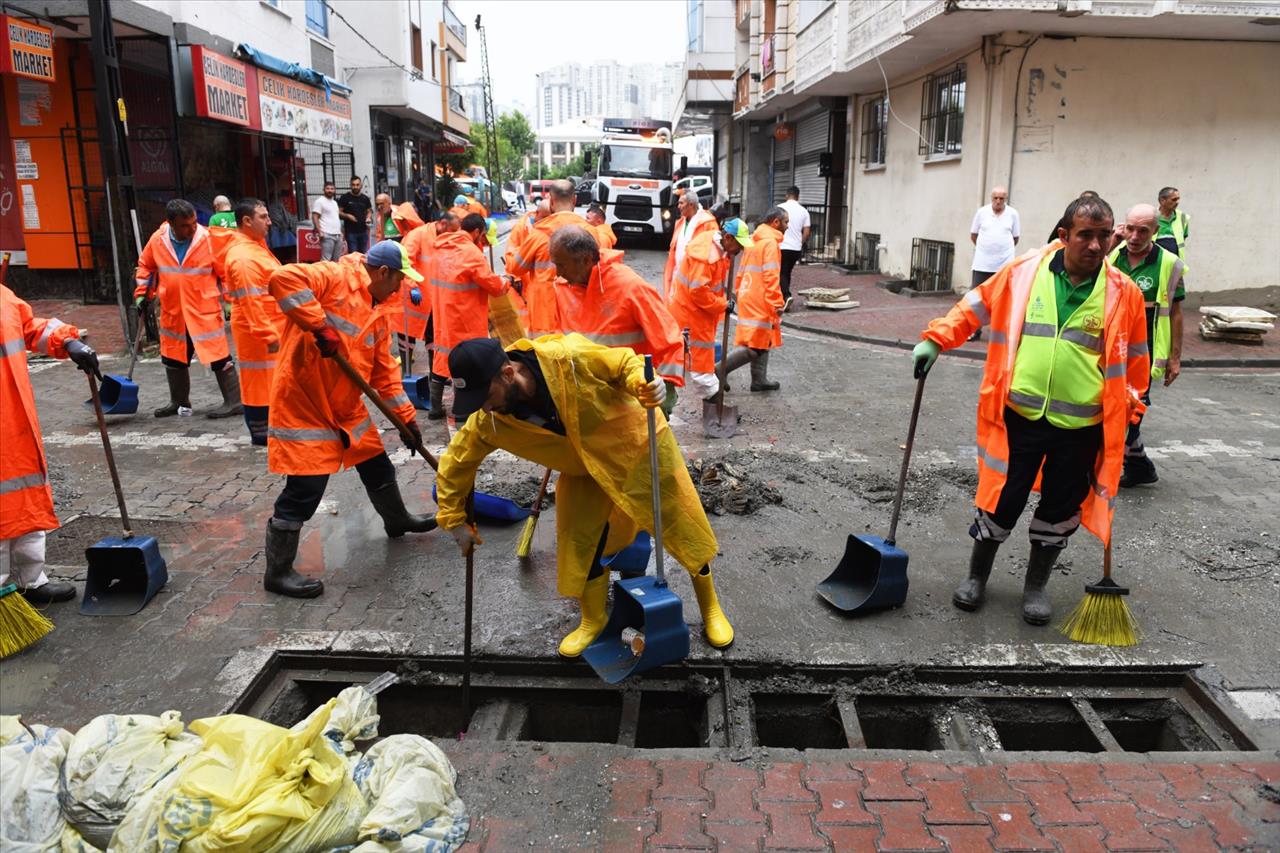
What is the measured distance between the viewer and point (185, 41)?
13328 mm

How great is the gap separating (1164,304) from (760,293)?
3.28 metres

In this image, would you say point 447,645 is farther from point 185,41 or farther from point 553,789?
point 185,41

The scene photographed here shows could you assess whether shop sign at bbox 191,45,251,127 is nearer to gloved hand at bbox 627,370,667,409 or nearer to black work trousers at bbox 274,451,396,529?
black work trousers at bbox 274,451,396,529

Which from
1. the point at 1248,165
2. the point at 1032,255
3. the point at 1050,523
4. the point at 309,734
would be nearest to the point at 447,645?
the point at 309,734

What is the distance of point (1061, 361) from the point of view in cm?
391

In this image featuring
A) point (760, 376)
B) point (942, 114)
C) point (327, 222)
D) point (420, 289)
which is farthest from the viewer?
point (327, 222)

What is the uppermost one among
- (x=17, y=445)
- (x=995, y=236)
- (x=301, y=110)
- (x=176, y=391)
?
(x=301, y=110)

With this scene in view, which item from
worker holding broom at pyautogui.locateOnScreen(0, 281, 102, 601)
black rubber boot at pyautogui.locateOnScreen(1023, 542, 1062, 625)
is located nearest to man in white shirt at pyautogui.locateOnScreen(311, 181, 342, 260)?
worker holding broom at pyautogui.locateOnScreen(0, 281, 102, 601)

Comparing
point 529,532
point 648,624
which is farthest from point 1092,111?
point 648,624

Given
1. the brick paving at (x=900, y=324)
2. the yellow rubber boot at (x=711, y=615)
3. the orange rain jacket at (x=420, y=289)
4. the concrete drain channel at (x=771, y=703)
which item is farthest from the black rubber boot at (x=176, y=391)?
the brick paving at (x=900, y=324)

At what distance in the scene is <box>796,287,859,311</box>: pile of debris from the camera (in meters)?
14.4

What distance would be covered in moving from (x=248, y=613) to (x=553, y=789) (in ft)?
6.46

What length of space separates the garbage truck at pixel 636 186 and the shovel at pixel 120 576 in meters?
20.8

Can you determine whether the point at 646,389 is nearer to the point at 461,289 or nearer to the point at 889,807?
the point at 889,807
